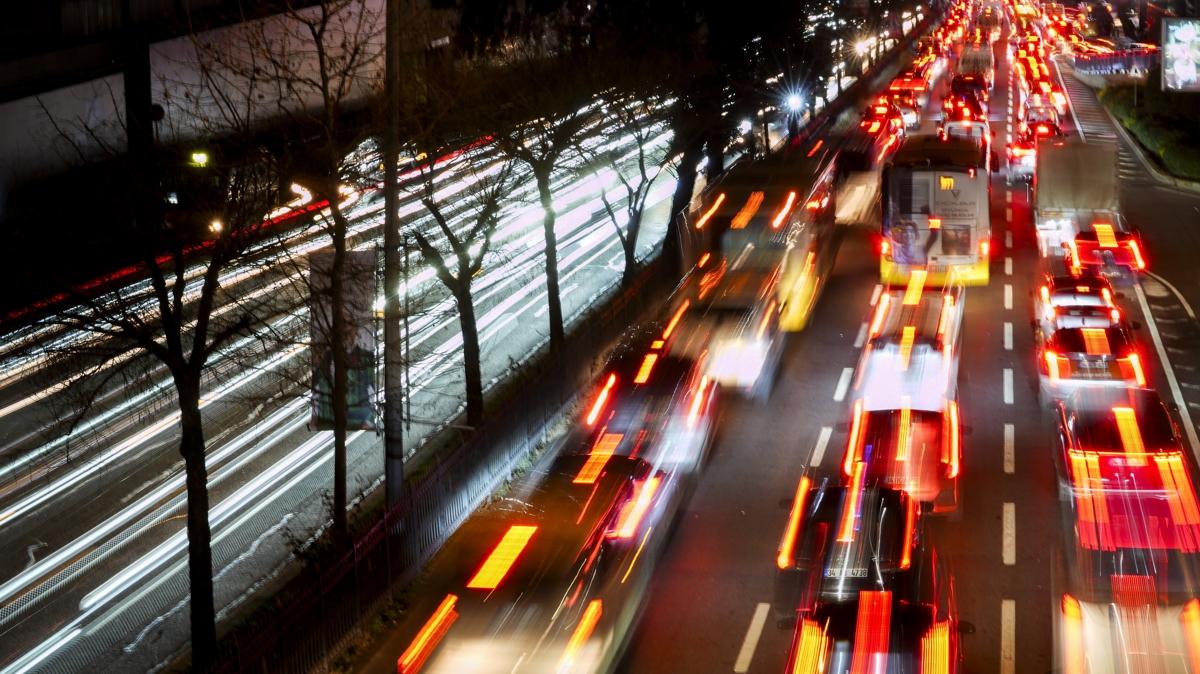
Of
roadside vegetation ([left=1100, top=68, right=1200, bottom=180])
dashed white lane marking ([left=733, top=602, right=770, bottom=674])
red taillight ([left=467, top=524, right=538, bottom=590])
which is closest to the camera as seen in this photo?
red taillight ([left=467, top=524, right=538, bottom=590])

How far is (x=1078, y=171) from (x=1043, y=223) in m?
1.67

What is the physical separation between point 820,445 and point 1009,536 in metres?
4.66

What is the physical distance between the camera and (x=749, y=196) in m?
29.0

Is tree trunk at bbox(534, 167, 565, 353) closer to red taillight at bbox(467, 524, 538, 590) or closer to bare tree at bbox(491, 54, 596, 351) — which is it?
bare tree at bbox(491, 54, 596, 351)

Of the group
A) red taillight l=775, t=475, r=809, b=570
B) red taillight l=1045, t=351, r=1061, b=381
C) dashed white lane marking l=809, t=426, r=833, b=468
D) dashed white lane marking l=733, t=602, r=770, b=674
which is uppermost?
red taillight l=775, t=475, r=809, b=570

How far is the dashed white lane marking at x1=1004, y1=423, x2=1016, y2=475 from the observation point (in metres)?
20.7

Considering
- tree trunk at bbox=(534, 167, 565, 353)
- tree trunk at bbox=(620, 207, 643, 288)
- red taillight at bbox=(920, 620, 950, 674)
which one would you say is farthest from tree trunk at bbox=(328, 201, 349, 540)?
tree trunk at bbox=(620, 207, 643, 288)

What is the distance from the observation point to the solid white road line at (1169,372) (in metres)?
22.1

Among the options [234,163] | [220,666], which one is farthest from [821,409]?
[220,666]

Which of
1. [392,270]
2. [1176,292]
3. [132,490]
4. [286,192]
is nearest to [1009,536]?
[392,270]

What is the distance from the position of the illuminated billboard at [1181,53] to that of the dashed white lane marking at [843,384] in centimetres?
2893

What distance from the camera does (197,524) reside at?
14578 millimetres

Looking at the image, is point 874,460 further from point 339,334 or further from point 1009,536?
point 339,334

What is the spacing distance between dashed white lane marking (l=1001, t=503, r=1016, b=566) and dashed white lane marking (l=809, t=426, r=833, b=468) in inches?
133
